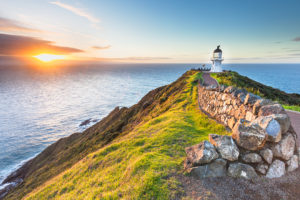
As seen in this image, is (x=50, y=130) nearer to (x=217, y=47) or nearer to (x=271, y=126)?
(x=271, y=126)

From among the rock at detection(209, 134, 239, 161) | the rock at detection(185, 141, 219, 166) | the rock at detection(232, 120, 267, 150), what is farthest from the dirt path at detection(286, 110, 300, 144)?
the rock at detection(185, 141, 219, 166)

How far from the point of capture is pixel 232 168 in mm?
5266

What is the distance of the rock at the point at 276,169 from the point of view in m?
5.11

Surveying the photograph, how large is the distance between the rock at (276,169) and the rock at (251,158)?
49cm

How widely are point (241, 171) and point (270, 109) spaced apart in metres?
3.01

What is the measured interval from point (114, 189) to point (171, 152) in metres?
3.24

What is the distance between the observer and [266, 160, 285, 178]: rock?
511 cm

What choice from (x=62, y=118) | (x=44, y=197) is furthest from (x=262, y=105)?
(x=62, y=118)

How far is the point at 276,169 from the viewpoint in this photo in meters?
5.11

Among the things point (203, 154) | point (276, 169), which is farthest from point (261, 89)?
point (203, 154)

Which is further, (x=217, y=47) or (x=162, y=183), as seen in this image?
(x=217, y=47)

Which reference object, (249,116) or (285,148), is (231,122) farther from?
(285,148)

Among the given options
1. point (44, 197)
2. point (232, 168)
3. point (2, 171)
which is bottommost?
point (2, 171)

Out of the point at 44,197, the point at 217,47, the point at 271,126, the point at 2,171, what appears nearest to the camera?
the point at 271,126
